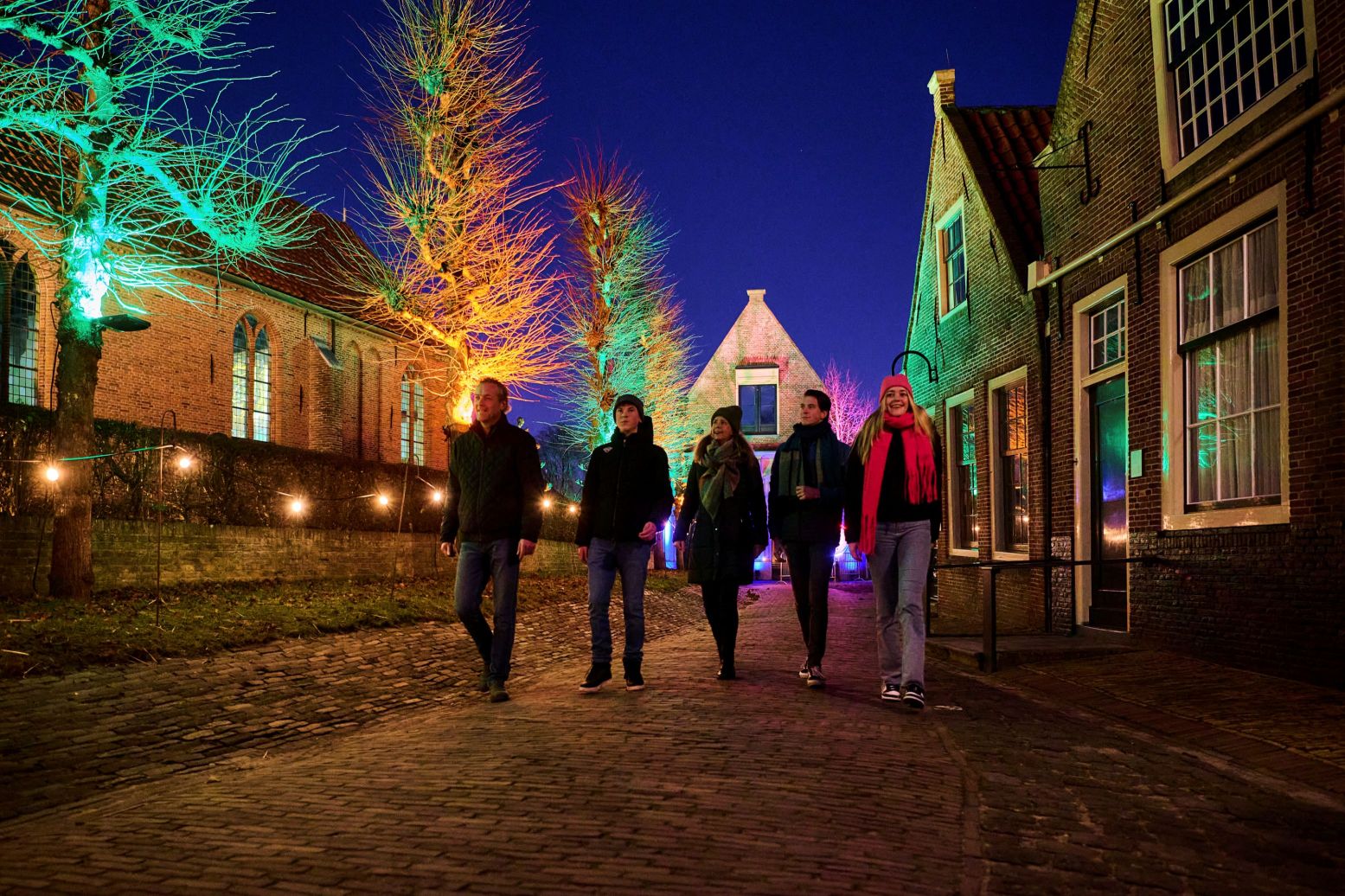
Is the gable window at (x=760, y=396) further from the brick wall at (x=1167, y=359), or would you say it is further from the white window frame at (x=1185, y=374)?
the white window frame at (x=1185, y=374)

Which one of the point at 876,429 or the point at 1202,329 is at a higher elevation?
the point at 1202,329

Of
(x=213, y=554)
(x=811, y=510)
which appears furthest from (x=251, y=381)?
(x=811, y=510)

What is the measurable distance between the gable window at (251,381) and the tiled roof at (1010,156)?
17656mm

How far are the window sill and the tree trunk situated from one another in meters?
10.2

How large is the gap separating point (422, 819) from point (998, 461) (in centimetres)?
1197

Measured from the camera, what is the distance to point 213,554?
43.6 ft

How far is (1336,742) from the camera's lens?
5.41 meters

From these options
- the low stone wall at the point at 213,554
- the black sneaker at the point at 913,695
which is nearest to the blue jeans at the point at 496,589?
the black sneaker at the point at 913,695

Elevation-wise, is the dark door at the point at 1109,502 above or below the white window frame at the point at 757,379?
below

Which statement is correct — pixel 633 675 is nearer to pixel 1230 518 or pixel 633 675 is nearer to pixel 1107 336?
pixel 1230 518

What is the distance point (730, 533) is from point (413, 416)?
26472 millimetres

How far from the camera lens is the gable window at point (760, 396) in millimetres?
35844

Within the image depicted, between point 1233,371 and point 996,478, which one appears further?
point 996,478

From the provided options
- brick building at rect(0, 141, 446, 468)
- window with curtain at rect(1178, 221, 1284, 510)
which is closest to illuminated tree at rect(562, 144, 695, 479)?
brick building at rect(0, 141, 446, 468)
